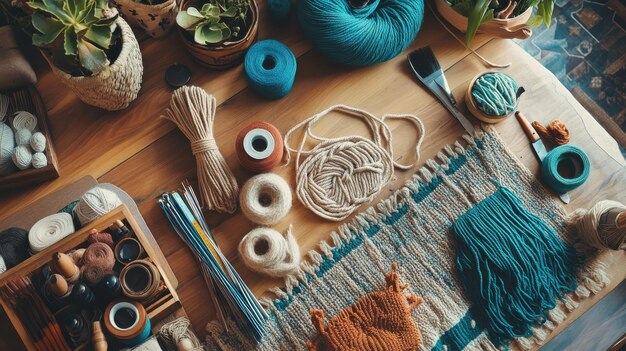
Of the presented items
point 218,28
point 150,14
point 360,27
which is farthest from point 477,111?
point 150,14

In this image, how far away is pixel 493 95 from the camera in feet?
3.61

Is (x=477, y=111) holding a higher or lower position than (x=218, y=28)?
lower

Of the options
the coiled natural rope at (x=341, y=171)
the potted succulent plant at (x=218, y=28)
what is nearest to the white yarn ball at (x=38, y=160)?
the potted succulent plant at (x=218, y=28)

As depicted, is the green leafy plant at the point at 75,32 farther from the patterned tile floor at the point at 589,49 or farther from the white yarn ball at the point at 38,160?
the patterned tile floor at the point at 589,49

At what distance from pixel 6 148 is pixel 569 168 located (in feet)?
3.73

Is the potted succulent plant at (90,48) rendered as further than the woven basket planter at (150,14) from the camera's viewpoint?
No

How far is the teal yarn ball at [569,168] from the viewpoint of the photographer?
1.09 metres

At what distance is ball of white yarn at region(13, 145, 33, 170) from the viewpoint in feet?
3.35

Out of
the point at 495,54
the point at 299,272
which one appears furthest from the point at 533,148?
the point at 299,272

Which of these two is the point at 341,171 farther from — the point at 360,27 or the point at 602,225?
the point at 602,225

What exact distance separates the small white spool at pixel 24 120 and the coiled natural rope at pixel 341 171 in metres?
0.52

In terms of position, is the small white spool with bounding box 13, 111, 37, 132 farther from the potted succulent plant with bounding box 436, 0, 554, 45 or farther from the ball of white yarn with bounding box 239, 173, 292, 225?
the potted succulent plant with bounding box 436, 0, 554, 45

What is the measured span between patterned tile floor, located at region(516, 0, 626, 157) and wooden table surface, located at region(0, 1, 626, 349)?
1.54 ft

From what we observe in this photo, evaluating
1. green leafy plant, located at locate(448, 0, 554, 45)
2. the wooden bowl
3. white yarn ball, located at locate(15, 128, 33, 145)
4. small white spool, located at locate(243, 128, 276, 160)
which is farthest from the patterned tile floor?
white yarn ball, located at locate(15, 128, 33, 145)
